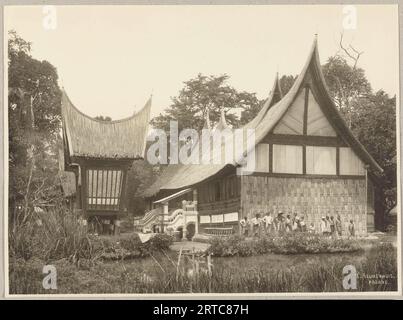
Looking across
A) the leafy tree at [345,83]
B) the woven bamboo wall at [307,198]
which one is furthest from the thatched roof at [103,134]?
the leafy tree at [345,83]

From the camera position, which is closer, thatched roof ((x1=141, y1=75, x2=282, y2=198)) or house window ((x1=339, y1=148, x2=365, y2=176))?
thatched roof ((x1=141, y1=75, x2=282, y2=198))

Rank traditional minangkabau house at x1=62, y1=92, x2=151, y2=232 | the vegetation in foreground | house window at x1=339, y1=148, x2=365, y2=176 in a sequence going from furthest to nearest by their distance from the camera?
1. house window at x1=339, y1=148, x2=365, y2=176
2. traditional minangkabau house at x1=62, y1=92, x2=151, y2=232
3. the vegetation in foreground

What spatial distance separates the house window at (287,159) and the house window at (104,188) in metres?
1.87

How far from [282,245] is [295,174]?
86 centimetres

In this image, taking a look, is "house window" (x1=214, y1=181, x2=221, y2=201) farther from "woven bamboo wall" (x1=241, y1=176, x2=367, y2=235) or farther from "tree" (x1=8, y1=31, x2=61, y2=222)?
"tree" (x1=8, y1=31, x2=61, y2=222)

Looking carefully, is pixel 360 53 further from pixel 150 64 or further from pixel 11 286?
pixel 11 286

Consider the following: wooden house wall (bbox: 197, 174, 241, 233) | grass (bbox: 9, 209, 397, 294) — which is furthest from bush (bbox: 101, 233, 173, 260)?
wooden house wall (bbox: 197, 174, 241, 233)

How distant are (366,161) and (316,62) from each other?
52.6 inches

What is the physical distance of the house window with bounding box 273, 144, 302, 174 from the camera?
26.9 ft

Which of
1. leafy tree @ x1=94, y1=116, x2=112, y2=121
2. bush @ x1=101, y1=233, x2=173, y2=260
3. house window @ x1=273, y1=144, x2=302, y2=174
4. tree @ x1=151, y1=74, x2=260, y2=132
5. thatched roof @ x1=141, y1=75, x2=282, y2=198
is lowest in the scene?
bush @ x1=101, y1=233, x2=173, y2=260

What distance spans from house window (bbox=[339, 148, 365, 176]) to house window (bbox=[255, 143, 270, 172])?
922 mm

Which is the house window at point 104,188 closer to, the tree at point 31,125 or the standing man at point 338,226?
the tree at point 31,125

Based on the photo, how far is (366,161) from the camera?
8312 mm

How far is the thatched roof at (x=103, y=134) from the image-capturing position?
8172 mm
